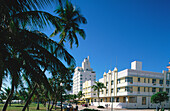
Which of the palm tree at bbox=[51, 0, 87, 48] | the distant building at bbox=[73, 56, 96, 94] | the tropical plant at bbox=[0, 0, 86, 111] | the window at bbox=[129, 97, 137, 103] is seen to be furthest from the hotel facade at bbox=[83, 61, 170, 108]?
the distant building at bbox=[73, 56, 96, 94]

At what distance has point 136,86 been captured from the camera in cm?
5034

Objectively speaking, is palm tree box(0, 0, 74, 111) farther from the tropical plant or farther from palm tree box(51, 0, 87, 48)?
palm tree box(51, 0, 87, 48)

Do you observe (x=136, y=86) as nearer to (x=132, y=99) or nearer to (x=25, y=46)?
(x=132, y=99)

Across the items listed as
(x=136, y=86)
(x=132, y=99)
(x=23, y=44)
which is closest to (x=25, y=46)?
(x=23, y=44)

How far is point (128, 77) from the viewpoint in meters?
50.0

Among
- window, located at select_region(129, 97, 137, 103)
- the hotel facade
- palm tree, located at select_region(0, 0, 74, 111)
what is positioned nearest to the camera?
palm tree, located at select_region(0, 0, 74, 111)

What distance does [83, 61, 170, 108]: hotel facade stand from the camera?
1959 inches

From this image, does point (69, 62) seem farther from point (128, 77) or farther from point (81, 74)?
point (81, 74)

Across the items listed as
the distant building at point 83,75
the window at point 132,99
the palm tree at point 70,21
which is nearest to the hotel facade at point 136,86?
the window at point 132,99

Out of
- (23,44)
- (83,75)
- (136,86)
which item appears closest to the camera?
(23,44)

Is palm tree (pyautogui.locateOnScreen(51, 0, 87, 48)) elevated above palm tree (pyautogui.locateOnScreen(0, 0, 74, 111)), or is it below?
above

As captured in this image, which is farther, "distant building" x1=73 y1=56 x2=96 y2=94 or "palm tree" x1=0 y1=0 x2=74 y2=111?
"distant building" x1=73 y1=56 x2=96 y2=94

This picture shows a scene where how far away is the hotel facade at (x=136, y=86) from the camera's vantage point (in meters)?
49.8

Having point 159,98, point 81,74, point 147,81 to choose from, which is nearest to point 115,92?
point 147,81
